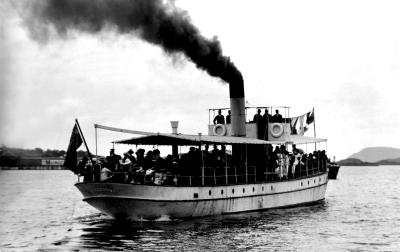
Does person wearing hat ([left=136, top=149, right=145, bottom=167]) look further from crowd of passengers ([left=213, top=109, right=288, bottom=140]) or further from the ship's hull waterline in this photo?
crowd of passengers ([left=213, top=109, right=288, bottom=140])

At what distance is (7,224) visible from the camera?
32.7m

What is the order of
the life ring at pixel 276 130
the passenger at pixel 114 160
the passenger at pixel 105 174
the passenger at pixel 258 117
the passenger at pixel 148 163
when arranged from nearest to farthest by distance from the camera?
the passenger at pixel 105 174 → the passenger at pixel 114 160 → the passenger at pixel 148 163 → the life ring at pixel 276 130 → the passenger at pixel 258 117

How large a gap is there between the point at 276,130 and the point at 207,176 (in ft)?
26.8

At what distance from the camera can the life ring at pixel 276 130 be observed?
35.1 meters

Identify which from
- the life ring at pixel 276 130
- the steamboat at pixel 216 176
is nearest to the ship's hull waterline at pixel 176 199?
the steamboat at pixel 216 176

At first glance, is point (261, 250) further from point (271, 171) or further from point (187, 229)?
point (271, 171)

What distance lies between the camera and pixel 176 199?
27.4m

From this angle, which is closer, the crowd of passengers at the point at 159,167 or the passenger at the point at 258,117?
the crowd of passengers at the point at 159,167

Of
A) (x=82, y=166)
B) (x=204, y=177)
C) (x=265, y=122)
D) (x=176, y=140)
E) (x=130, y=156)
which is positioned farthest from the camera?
(x=265, y=122)

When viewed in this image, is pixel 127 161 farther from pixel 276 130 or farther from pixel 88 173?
pixel 276 130

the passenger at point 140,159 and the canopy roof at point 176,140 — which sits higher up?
the canopy roof at point 176,140

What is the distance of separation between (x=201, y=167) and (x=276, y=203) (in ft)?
23.2

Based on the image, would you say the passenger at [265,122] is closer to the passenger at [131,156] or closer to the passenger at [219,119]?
the passenger at [219,119]

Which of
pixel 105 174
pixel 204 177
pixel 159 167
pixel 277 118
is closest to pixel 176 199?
pixel 159 167
